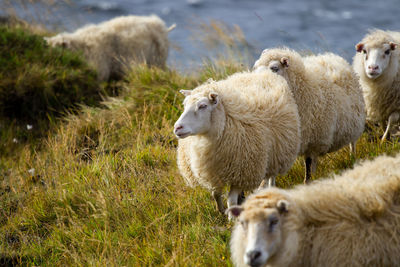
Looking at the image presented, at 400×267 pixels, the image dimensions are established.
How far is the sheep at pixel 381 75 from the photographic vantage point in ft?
19.5

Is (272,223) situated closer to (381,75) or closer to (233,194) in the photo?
(233,194)

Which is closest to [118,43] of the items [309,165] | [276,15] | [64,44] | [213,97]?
[64,44]

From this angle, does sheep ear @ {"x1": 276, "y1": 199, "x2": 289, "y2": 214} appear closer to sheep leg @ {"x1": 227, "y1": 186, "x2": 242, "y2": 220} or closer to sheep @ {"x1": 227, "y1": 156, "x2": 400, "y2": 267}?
sheep @ {"x1": 227, "y1": 156, "x2": 400, "y2": 267}

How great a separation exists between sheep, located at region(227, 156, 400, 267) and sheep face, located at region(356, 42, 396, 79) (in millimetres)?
2980

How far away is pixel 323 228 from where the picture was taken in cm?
305

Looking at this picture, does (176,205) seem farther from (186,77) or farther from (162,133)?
(186,77)

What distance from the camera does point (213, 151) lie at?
14.0 ft

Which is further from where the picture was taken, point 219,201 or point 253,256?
point 219,201

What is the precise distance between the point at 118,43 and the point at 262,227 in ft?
24.0

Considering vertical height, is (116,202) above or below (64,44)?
below

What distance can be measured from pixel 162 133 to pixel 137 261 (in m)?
2.59

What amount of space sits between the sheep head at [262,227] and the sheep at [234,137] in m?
1.17

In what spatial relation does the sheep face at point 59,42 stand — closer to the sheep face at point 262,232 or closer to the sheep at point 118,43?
the sheep at point 118,43

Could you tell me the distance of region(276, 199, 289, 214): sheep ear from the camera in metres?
2.96
